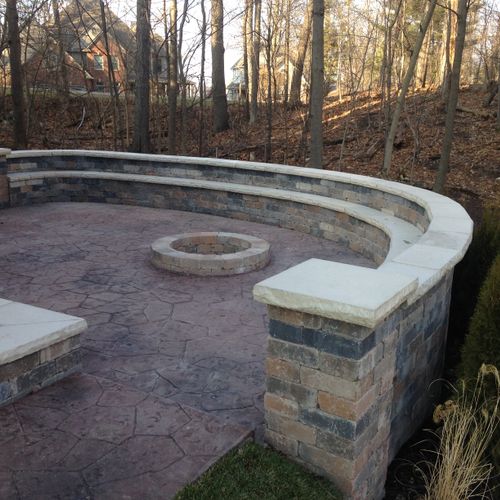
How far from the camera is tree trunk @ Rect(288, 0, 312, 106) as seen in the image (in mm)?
17188

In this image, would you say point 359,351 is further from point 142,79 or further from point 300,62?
point 300,62

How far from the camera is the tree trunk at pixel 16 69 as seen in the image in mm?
12180

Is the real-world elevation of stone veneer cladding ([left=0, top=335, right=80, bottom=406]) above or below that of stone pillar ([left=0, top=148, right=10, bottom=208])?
below

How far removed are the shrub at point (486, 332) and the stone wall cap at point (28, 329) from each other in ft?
7.78

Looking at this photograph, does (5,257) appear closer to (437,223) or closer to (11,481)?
(11,481)

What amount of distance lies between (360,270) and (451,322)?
1907mm

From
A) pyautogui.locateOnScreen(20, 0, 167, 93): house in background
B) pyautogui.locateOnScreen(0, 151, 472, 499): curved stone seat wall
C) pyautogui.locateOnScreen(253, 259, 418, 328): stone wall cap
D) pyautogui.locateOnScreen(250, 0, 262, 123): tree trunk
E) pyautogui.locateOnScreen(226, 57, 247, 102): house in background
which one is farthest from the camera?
pyautogui.locateOnScreen(226, 57, 247, 102): house in background

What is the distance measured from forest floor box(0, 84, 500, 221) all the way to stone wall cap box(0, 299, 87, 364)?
8445 millimetres

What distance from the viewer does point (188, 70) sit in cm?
1455

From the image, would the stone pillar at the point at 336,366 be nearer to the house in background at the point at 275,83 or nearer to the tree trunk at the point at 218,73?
the tree trunk at the point at 218,73

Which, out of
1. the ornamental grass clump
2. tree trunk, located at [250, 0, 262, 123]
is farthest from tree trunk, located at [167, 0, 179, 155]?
the ornamental grass clump

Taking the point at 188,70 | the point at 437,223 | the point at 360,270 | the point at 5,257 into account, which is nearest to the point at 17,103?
the point at 188,70

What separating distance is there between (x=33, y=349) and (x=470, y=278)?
10.8 ft

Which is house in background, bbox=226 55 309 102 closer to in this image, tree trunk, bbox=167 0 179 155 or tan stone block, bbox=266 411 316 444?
tree trunk, bbox=167 0 179 155
